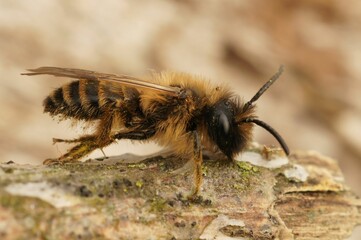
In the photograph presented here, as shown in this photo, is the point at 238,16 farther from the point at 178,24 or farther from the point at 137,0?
the point at 137,0

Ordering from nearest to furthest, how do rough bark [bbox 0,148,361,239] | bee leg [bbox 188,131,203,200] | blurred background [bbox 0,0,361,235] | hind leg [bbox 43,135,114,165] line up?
rough bark [bbox 0,148,361,239] < bee leg [bbox 188,131,203,200] < hind leg [bbox 43,135,114,165] < blurred background [bbox 0,0,361,235]

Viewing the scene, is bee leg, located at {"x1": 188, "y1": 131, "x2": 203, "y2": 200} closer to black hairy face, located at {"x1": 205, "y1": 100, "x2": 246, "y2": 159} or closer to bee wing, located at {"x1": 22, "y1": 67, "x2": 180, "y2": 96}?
black hairy face, located at {"x1": 205, "y1": 100, "x2": 246, "y2": 159}

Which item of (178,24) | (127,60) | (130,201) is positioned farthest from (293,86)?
(130,201)

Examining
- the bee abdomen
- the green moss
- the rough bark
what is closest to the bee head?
the rough bark

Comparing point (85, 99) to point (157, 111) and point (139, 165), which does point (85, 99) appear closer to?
point (157, 111)

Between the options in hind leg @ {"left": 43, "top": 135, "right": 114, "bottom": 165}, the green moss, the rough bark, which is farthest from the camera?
hind leg @ {"left": 43, "top": 135, "right": 114, "bottom": 165}

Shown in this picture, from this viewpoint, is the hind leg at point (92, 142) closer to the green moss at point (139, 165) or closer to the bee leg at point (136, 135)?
the bee leg at point (136, 135)
